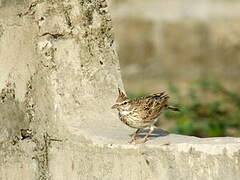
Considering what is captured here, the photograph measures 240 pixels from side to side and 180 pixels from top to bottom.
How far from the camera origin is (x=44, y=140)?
4.36 m

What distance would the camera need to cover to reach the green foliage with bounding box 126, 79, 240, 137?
8383 mm

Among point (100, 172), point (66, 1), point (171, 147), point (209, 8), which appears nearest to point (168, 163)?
point (171, 147)

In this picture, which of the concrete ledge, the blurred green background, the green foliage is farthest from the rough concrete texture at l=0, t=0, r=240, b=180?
the blurred green background

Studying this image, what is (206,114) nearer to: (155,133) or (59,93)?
(155,133)

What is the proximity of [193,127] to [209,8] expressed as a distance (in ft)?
8.92

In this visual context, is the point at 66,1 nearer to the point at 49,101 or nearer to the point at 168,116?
Result: the point at 49,101

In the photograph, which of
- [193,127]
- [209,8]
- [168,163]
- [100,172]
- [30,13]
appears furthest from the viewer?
[209,8]

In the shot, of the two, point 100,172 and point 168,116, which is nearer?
point 100,172

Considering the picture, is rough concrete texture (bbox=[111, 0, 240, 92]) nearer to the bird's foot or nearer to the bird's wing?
the bird's wing

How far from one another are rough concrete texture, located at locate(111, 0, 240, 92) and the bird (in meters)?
5.95

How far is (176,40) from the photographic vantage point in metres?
11.0

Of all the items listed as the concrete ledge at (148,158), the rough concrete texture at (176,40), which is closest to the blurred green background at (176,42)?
the rough concrete texture at (176,40)

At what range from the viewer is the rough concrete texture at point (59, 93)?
419cm

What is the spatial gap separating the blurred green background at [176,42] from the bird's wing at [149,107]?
5711 millimetres
